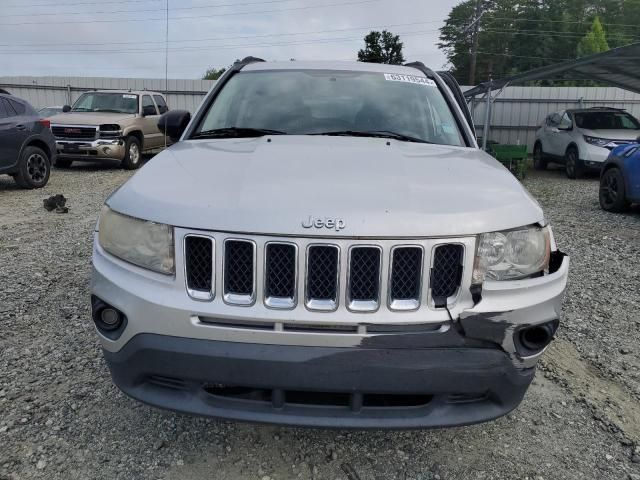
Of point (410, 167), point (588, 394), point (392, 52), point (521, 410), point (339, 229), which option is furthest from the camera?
point (392, 52)

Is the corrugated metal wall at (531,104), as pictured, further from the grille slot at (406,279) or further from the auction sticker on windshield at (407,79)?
the grille slot at (406,279)

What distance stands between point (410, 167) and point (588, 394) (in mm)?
1719

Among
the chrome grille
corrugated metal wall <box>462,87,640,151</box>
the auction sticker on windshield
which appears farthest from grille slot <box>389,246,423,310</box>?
corrugated metal wall <box>462,87,640,151</box>

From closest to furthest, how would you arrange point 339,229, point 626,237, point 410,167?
point 339,229, point 410,167, point 626,237

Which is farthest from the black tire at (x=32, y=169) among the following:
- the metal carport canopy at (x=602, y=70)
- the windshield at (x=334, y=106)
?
the metal carport canopy at (x=602, y=70)

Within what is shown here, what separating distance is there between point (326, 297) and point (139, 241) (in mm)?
741

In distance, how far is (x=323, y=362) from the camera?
5.94 feet

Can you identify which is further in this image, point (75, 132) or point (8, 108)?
point (75, 132)

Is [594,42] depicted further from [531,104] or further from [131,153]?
[131,153]

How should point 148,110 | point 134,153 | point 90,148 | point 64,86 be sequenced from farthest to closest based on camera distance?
point 64,86 < point 148,110 < point 134,153 < point 90,148

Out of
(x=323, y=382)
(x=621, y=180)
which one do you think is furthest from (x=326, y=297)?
(x=621, y=180)

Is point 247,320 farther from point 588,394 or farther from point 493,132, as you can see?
point 493,132

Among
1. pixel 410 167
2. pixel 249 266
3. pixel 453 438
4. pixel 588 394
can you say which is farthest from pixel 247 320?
pixel 588 394

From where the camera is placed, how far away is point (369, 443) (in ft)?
8.04
